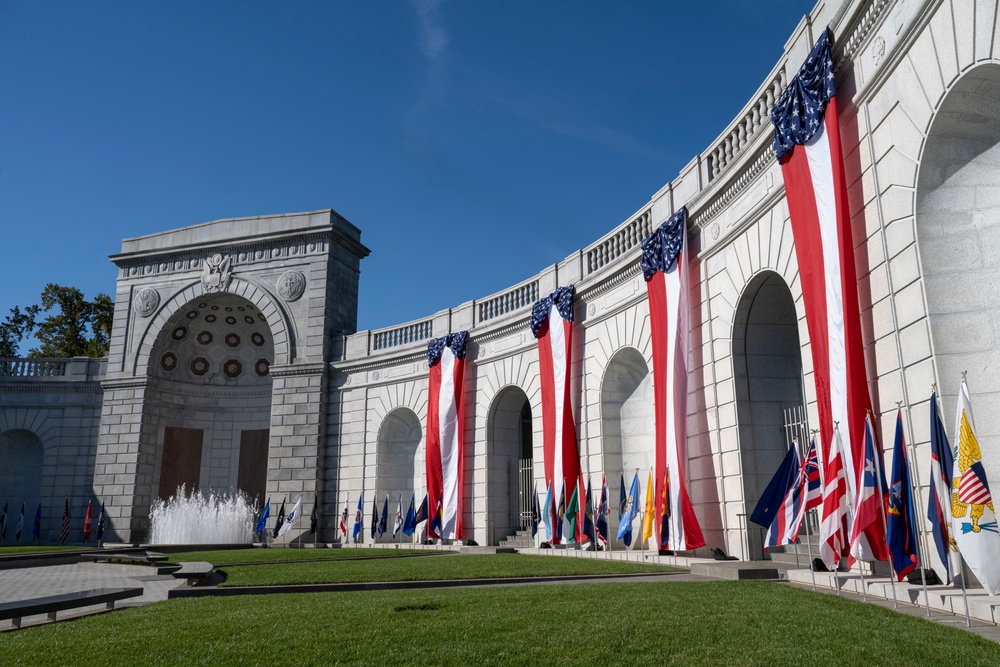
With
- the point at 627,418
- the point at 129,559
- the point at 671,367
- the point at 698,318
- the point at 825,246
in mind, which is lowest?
the point at 129,559

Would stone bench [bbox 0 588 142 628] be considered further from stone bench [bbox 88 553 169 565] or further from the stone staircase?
the stone staircase

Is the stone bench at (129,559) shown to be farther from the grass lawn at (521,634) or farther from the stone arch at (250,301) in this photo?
the stone arch at (250,301)

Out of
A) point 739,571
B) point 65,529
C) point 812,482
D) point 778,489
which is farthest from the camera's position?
point 65,529

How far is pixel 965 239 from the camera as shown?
10164mm

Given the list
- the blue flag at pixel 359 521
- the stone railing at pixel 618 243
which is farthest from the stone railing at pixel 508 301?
the blue flag at pixel 359 521

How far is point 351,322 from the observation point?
34156 millimetres

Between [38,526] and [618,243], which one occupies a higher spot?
[618,243]

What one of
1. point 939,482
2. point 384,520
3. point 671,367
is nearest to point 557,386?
point 671,367

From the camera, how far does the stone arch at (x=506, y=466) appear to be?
1001 inches

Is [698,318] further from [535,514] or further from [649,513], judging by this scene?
[535,514]

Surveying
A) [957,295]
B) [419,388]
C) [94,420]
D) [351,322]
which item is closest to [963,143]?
[957,295]

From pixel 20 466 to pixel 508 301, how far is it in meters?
24.7

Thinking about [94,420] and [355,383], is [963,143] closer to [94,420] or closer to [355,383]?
[355,383]

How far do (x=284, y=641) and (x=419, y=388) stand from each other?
22.7 m
